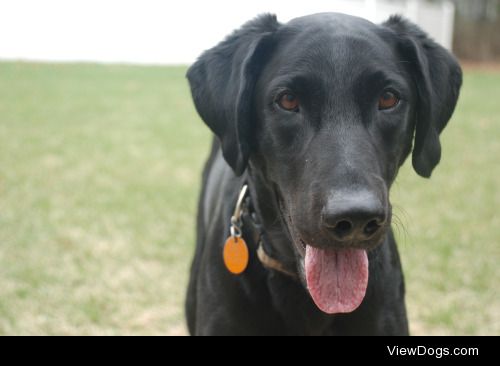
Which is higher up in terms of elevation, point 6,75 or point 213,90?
point 213,90

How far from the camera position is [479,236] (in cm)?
541

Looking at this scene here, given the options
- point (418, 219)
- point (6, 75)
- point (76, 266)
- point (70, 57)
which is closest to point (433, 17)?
point (70, 57)

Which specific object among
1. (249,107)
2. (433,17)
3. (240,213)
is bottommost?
(433,17)

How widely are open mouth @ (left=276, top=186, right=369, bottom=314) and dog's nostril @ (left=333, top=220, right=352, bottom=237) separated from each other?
0.22 metres

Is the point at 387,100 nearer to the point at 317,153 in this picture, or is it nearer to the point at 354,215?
the point at 317,153

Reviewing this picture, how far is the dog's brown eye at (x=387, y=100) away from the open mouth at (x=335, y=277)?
1.72 feet

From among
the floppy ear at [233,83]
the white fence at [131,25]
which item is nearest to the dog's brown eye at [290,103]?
the floppy ear at [233,83]

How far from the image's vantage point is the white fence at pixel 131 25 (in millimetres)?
19688

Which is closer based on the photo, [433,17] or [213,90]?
[213,90]

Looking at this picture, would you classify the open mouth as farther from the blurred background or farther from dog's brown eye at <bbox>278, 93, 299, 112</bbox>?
dog's brown eye at <bbox>278, 93, 299, 112</bbox>

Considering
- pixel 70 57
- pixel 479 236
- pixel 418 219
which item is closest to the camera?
pixel 479 236
